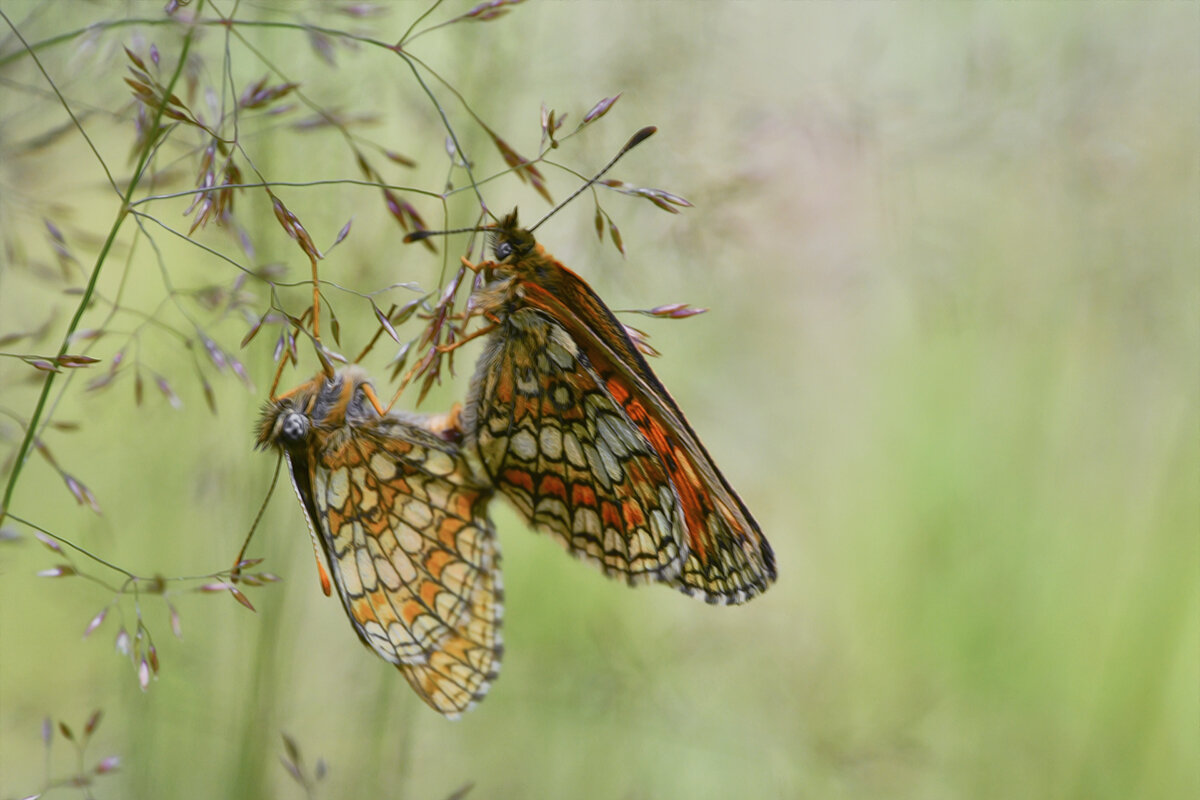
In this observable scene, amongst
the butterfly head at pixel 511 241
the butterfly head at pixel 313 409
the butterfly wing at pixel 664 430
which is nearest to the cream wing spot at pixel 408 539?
the butterfly head at pixel 313 409

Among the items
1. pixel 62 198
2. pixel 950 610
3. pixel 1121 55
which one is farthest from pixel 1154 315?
pixel 62 198

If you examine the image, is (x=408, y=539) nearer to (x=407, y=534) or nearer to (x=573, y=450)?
(x=407, y=534)

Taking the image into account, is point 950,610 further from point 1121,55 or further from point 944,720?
point 1121,55

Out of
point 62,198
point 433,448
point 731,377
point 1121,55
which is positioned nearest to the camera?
point 433,448

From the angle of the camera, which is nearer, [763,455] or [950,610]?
[950,610]

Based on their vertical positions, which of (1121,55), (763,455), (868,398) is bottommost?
(763,455)

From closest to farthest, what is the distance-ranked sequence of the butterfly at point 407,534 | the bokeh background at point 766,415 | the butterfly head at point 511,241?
the butterfly head at point 511,241 < the butterfly at point 407,534 < the bokeh background at point 766,415

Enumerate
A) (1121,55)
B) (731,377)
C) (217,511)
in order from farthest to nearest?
(731,377)
(1121,55)
(217,511)

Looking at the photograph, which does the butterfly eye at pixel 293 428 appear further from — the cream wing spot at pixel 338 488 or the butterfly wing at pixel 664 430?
the butterfly wing at pixel 664 430

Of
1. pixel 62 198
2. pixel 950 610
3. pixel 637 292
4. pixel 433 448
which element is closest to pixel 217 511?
pixel 62 198

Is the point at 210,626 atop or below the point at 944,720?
atop
